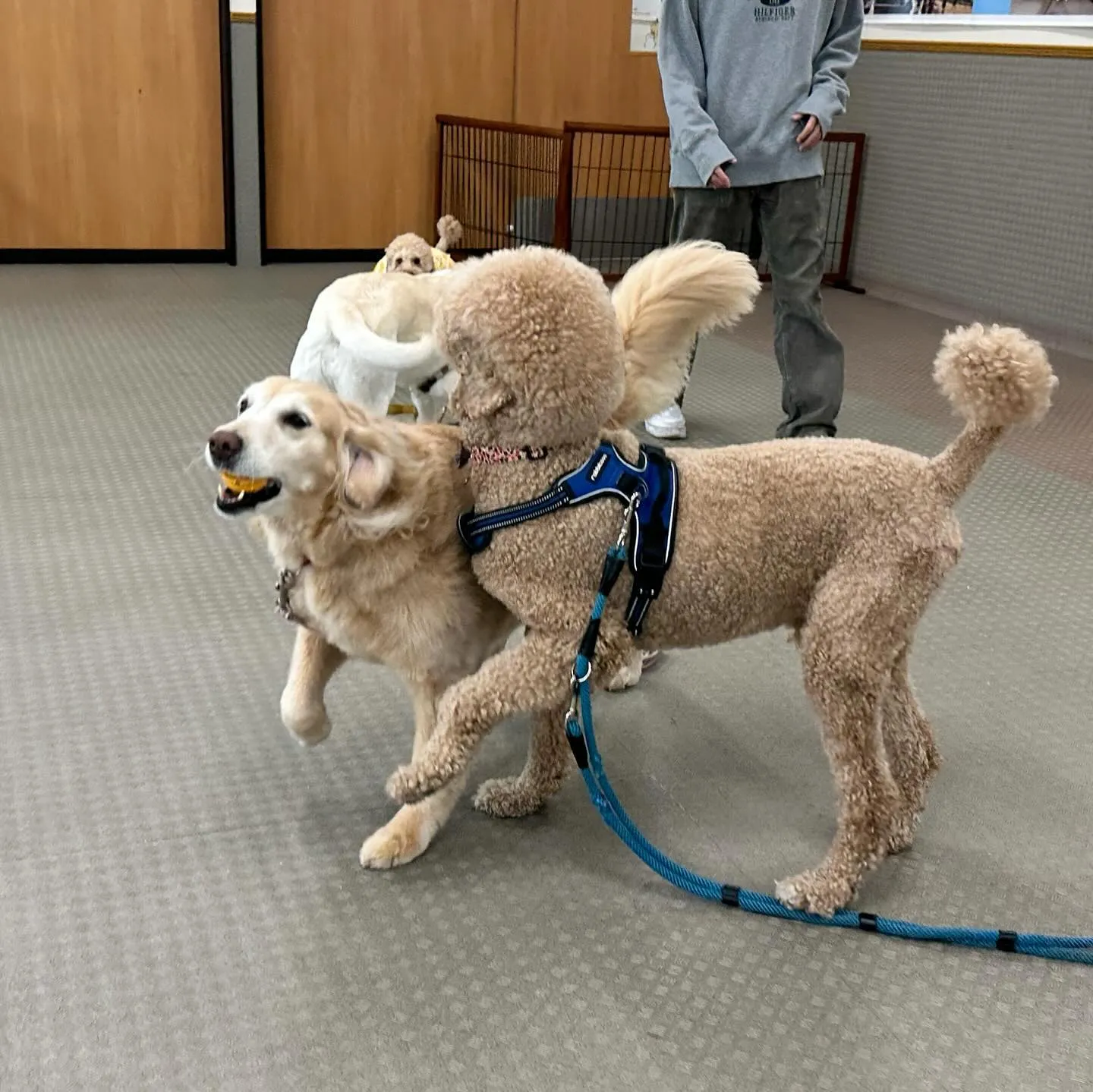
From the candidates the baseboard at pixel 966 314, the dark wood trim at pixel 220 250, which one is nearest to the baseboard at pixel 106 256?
the dark wood trim at pixel 220 250

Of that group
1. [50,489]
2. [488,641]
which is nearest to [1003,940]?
[488,641]

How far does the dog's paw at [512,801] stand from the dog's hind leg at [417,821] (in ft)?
0.30

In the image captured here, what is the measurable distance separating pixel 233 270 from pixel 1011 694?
4409 millimetres

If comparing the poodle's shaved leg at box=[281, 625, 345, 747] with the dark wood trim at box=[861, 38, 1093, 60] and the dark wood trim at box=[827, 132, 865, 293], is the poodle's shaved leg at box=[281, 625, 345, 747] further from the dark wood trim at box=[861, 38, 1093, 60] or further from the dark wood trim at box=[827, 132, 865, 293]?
the dark wood trim at box=[827, 132, 865, 293]

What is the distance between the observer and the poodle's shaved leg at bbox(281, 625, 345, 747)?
158 cm

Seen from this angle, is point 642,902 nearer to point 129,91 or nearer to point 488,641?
point 488,641

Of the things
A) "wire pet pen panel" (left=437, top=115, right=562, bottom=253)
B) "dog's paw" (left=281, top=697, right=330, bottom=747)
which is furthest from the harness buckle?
"wire pet pen panel" (left=437, top=115, right=562, bottom=253)

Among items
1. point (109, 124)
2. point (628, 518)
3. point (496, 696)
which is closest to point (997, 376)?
point (628, 518)

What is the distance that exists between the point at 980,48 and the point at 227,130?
3298 millimetres

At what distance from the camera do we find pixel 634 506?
134 centimetres

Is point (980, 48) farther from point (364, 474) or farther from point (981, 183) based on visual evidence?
point (364, 474)

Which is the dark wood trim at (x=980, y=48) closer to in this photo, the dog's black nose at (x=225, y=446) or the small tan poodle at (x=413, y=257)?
the small tan poodle at (x=413, y=257)

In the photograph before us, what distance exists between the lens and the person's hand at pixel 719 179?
2879 millimetres

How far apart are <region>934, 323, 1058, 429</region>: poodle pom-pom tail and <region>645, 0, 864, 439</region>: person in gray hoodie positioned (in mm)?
1665
